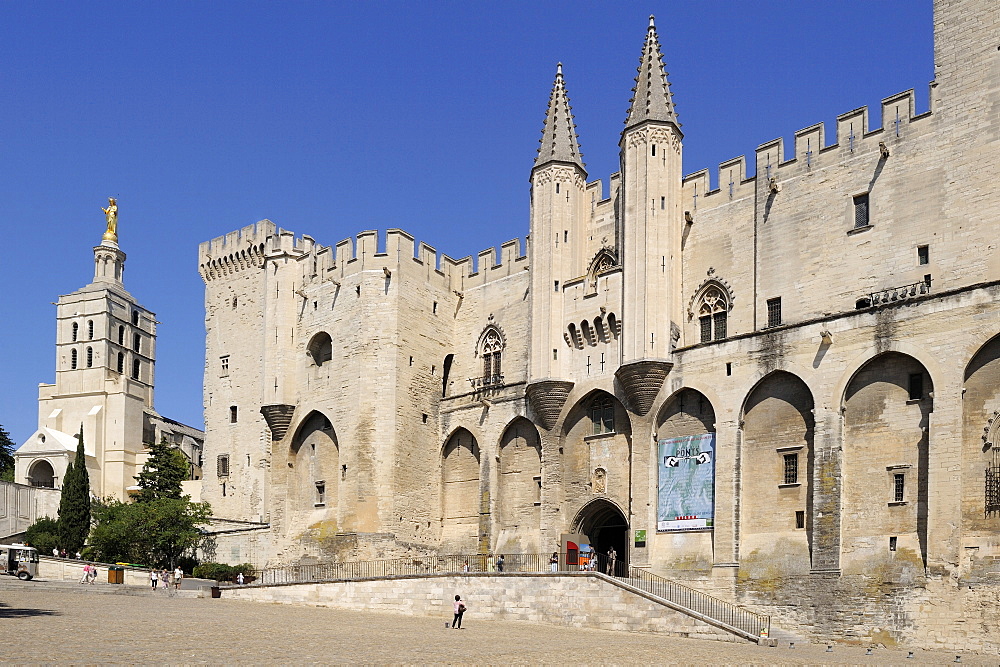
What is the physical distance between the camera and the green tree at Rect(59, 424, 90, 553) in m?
52.8

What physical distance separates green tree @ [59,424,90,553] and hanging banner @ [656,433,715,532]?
96.5ft

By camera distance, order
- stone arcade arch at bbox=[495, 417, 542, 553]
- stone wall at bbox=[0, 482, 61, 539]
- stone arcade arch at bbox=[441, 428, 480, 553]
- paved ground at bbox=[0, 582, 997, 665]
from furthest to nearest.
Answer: stone wall at bbox=[0, 482, 61, 539], stone arcade arch at bbox=[441, 428, 480, 553], stone arcade arch at bbox=[495, 417, 542, 553], paved ground at bbox=[0, 582, 997, 665]

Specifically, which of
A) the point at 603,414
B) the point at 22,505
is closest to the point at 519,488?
the point at 603,414

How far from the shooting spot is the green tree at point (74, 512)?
173 feet

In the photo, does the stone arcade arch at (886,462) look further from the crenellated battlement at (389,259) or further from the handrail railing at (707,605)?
the crenellated battlement at (389,259)

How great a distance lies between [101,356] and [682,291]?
43.4 meters

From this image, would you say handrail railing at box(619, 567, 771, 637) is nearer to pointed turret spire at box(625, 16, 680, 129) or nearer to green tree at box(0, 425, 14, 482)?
pointed turret spire at box(625, 16, 680, 129)

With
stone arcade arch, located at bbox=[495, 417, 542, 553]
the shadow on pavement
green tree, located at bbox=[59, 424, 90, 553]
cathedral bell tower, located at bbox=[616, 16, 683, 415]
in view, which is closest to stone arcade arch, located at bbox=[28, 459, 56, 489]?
green tree, located at bbox=[59, 424, 90, 553]

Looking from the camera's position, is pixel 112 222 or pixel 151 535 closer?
pixel 151 535

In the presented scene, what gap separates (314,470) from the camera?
1786 inches

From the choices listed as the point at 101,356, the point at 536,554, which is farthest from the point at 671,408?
the point at 101,356

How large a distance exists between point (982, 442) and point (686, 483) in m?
9.38

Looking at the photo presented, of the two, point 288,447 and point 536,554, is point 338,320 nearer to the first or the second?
point 288,447

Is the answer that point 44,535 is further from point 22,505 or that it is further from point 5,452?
point 5,452
